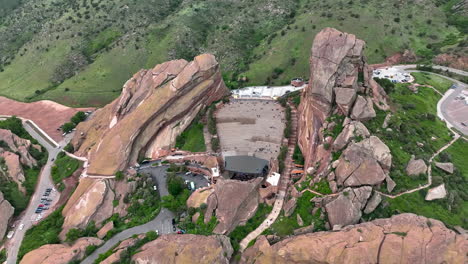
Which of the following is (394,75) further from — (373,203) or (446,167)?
(373,203)

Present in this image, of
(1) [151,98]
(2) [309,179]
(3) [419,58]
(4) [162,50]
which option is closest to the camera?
(2) [309,179]

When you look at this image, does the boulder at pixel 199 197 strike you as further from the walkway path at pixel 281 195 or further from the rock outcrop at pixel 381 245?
the rock outcrop at pixel 381 245

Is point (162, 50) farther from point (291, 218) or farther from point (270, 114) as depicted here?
point (291, 218)

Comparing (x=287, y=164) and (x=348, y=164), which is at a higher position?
(x=348, y=164)

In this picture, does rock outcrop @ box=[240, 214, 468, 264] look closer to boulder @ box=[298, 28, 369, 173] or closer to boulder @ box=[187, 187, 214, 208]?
boulder @ box=[187, 187, 214, 208]

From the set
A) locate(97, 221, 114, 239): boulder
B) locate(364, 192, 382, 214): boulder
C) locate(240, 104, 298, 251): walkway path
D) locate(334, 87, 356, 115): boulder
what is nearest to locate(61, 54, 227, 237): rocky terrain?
locate(97, 221, 114, 239): boulder

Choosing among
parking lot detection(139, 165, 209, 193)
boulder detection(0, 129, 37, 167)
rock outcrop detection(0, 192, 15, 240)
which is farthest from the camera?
boulder detection(0, 129, 37, 167)

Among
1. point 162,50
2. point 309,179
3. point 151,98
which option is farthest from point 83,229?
point 162,50

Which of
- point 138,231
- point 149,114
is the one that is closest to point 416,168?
point 138,231
